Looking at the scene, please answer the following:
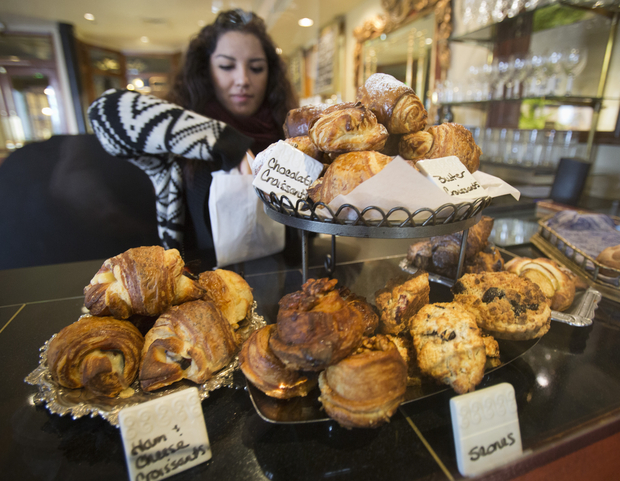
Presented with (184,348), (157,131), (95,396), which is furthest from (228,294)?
(157,131)

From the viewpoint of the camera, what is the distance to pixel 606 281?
103 centimetres

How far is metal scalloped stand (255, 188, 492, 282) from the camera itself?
2.09 feet

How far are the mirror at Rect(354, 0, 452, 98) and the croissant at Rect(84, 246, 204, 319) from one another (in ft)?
9.00

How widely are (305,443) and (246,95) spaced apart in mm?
1915

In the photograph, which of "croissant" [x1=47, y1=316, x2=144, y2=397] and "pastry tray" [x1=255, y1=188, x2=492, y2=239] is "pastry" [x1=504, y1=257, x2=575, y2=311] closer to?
"pastry tray" [x1=255, y1=188, x2=492, y2=239]

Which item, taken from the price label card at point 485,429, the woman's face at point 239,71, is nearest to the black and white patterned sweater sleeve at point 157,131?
the woman's face at point 239,71

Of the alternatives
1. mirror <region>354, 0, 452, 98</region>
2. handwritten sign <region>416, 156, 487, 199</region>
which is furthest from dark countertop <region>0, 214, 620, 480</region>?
mirror <region>354, 0, 452, 98</region>

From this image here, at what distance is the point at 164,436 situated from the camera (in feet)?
1.58

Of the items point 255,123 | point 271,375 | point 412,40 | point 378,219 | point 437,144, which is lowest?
point 271,375

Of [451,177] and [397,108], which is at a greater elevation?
[397,108]

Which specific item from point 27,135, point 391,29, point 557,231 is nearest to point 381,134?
point 557,231

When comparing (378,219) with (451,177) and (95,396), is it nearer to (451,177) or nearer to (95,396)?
(451,177)

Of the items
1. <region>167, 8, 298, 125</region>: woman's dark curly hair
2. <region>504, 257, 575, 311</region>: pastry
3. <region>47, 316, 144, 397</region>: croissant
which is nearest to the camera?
<region>47, 316, 144, 397</region>: croissant

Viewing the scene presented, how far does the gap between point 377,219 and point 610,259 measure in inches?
36.1
